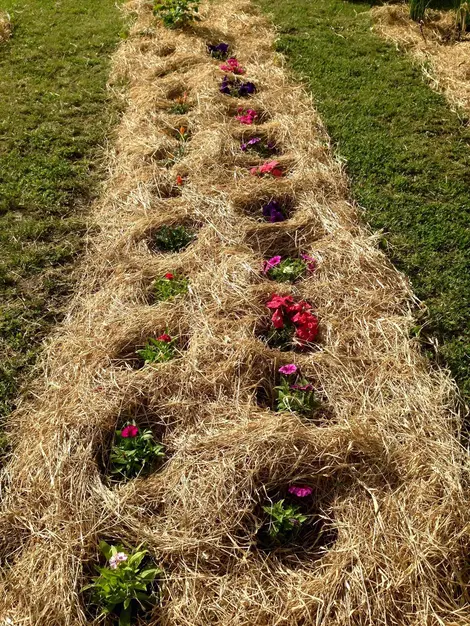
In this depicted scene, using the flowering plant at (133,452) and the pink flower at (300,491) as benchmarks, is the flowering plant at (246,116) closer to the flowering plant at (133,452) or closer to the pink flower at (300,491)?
the flowering plant at (133,452)

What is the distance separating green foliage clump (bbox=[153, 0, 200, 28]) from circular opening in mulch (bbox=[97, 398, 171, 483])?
218 inches

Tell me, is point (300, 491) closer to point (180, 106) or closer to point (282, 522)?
point (282, 522)

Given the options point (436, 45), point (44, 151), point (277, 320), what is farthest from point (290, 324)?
point (436, 45)

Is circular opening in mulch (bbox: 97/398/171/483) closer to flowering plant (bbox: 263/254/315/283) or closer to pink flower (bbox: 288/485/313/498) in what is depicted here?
pink flower (bbox: 288/485/313/498)

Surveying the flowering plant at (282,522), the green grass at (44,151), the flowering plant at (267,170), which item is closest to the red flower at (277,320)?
the flowering plant at (282,522)

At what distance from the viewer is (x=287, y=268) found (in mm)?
3533

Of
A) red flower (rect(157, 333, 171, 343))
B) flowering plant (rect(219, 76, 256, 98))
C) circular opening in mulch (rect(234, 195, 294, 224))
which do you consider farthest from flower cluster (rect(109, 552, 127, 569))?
flowering plant (rect(219, 76, 256, 98))

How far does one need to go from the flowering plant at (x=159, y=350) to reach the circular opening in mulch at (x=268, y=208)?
136cm

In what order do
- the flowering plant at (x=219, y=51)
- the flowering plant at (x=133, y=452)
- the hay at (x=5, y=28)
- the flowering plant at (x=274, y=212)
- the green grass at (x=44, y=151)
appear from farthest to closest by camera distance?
the hay at (x=5, y=28)
the flowering plant at (x=219, y=51)
the flowering plant at (x=274, y=212)
the green grass at (x=44, y=151)
the flowering plant at (x=133, y=452)

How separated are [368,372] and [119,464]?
138 centimetres

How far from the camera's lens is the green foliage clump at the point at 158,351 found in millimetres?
3014

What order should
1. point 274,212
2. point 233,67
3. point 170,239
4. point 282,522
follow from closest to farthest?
point 282,522
point 170,239
point 274,212
point 233,67

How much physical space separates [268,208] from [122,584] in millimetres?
2715

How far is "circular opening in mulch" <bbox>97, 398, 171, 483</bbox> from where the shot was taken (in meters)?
2.59
